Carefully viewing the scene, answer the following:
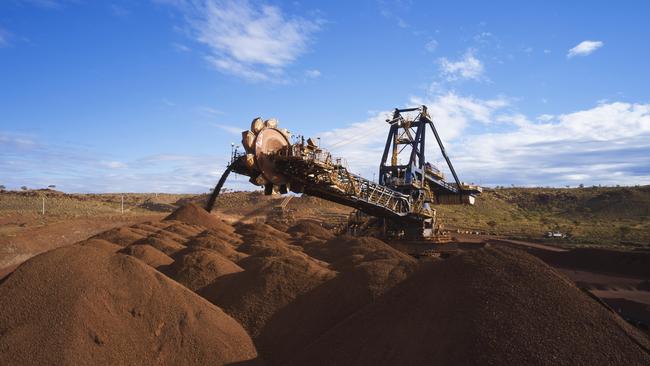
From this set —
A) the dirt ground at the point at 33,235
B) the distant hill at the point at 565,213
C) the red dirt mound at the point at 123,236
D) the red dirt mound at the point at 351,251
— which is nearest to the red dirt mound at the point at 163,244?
the red dirt mound at the point at 123,236

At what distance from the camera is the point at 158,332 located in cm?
828

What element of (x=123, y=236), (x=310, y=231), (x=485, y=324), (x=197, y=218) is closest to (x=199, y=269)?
(x=485, y=324)

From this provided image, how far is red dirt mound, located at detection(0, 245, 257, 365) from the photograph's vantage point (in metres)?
7.40

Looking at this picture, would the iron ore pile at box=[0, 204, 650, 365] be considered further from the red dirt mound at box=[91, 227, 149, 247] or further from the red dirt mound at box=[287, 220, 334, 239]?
the red dirt mound at box=[287, 220, 334, 239]

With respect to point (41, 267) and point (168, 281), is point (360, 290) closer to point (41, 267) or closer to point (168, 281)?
point (168, 281)

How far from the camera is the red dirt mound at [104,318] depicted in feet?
24.3

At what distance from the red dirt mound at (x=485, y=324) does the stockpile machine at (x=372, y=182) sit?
8045mm

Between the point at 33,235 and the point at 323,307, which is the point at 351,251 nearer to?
the point at 323,307

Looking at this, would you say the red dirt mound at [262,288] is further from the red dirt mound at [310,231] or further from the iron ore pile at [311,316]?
the red dirt mound at [310,231]

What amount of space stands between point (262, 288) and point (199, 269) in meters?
2.70

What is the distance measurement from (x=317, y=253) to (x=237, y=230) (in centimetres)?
952

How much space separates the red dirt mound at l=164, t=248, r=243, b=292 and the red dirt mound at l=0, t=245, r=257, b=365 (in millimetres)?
3311

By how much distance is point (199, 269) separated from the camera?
13258 mm

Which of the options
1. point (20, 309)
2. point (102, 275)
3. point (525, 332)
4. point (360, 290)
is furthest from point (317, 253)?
point (525, 332)
